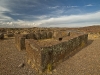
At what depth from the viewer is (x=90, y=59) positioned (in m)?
6.64

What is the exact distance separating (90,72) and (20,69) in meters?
3.67

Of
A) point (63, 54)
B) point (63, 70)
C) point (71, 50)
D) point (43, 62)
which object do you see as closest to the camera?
point (43, 62)

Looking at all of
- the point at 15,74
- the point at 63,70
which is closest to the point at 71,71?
the point at 63,70

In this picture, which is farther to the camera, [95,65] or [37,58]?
[95,65]

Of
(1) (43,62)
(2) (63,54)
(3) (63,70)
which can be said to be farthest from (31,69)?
(2) (63,54)

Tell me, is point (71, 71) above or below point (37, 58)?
below

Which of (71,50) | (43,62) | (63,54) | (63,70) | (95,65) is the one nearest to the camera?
(43,62)

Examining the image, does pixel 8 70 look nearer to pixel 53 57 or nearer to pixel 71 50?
pixel 53 57

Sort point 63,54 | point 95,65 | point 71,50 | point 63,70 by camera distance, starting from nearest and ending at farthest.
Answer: point 63,70
point 95,65
point 63,54
point 71,50

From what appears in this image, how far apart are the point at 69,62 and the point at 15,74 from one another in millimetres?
3101

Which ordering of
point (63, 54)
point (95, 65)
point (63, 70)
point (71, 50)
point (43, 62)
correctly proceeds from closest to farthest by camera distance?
point (43, 62), point (63, 70), point (95, 65), point (63, 54), point (71, 50)

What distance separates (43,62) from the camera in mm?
4996

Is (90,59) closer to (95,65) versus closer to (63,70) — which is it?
(95,65)

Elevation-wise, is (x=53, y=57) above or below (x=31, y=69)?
above
